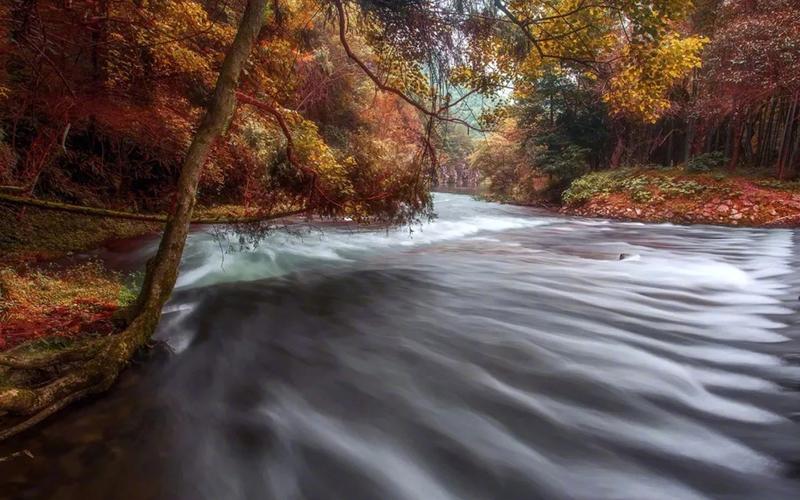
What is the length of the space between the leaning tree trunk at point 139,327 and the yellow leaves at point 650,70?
3.87 m

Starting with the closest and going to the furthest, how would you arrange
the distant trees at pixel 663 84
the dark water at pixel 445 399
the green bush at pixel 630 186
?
1. the dark water at pixel 445 399
2. the distant trees at pixel 663 84
3. the green bush at pixel 630 186

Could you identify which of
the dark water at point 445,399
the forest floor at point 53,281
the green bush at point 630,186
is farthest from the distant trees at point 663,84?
the forest floor at point 53,281

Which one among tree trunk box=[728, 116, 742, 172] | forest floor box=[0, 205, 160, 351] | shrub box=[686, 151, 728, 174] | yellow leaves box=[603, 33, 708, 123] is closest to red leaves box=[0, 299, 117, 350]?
forest floor box=[0, 205, 160, 351]

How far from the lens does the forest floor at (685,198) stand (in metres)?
13.5

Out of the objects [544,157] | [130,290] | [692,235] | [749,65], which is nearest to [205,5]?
[130,290]

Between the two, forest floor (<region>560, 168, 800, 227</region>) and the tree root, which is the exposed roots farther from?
forest floor (<region>560, 168, 800, 227</region>)

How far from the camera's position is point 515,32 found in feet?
17.1

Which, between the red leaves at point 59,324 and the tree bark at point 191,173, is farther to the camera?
the tree bark at point 191,173

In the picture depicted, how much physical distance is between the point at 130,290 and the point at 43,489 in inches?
126

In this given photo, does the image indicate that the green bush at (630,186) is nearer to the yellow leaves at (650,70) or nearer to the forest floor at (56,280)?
the yellow leaves at (650,70)

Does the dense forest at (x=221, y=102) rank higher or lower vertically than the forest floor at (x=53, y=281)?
higher

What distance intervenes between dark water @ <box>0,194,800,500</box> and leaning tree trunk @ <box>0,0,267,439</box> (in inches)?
5.8

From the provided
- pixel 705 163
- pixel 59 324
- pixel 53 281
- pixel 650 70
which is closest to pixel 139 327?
pixel 59 324

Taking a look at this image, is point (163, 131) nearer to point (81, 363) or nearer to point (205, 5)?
point (205, 5)
